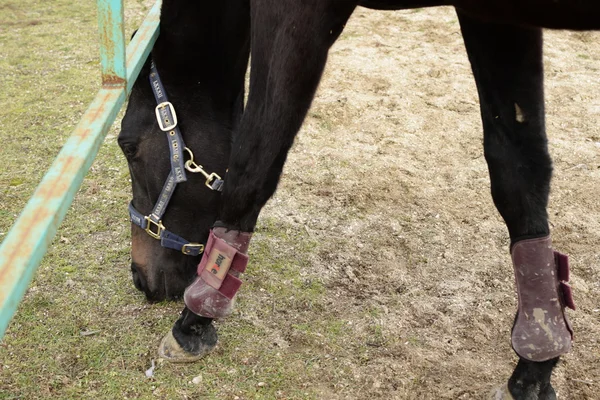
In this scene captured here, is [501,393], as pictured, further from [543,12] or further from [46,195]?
[46,195]

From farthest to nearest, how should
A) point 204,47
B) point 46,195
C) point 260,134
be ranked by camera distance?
point 204,47 → point 260,134 → point 46,195

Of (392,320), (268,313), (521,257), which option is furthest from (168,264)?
(521,257)

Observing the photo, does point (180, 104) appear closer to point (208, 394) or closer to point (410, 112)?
point (208, 394)

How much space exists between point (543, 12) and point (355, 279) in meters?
1.61

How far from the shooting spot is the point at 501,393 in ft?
7.30

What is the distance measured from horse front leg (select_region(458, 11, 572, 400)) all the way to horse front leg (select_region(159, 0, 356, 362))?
0.57 metres

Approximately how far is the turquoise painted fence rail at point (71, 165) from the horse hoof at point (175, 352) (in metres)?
0.93

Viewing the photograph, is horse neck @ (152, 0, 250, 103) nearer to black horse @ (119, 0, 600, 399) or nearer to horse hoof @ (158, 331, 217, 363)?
black horse @ (119, 0, 600, 399)

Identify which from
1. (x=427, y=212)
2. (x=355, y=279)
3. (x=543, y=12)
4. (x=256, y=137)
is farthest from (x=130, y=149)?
(x=427, y=212)

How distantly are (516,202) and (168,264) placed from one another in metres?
1.36

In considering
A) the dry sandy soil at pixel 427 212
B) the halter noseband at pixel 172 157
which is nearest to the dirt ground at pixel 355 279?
the dry sandy soil at pixel 427 212

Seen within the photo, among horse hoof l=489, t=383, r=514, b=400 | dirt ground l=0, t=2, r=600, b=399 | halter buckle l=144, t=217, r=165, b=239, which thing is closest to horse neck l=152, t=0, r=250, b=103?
halter buckle l=144, t=217, r=165, b=239

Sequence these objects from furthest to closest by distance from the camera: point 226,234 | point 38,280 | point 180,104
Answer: point 38,280 < point 180,104 < point 226,234

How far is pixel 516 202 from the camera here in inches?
84.4
